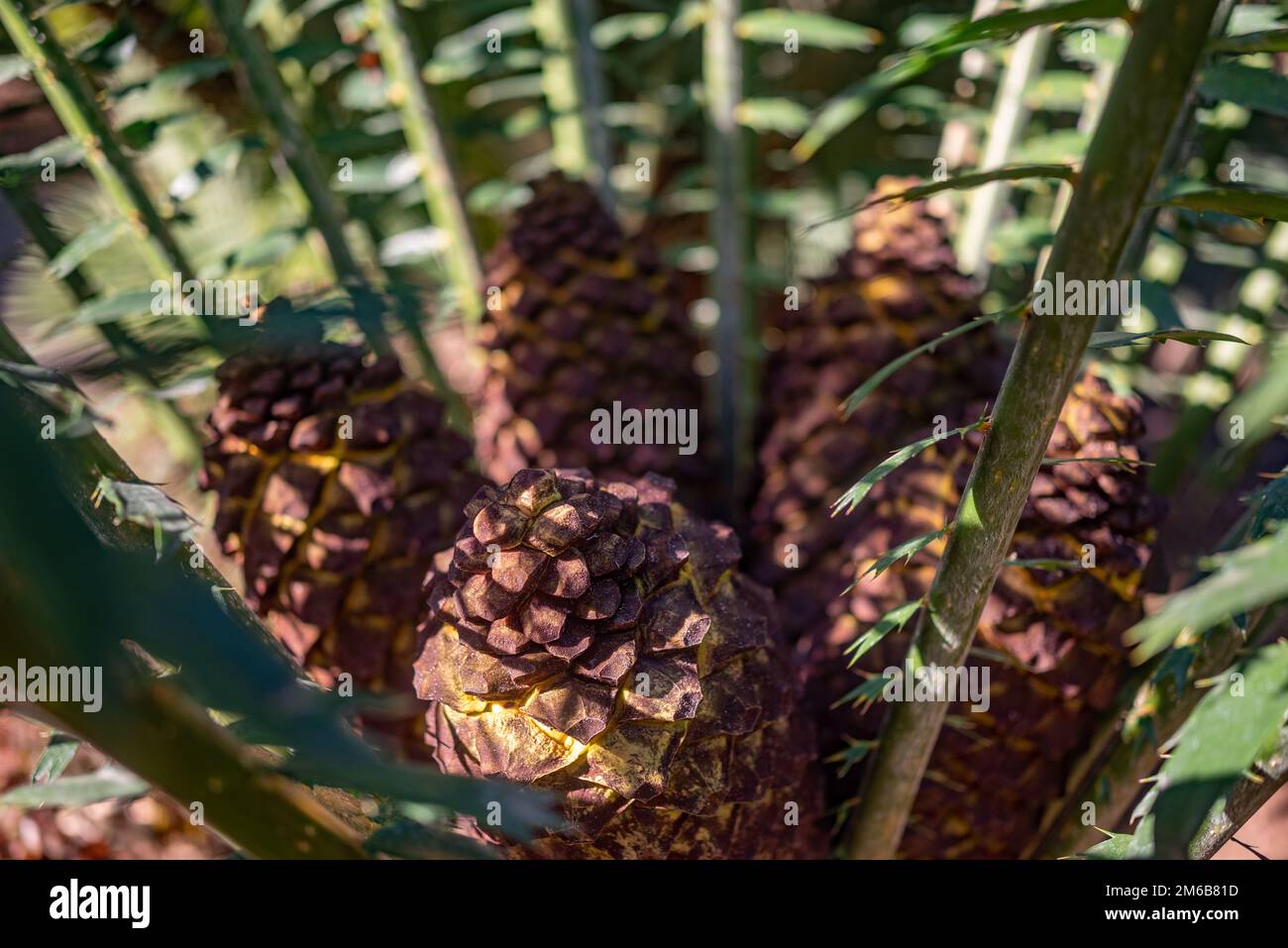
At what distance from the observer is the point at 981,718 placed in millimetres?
610

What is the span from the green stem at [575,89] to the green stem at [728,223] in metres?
0.11

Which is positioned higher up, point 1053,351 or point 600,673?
point 1053,351

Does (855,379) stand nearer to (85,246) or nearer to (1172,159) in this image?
(1172,159)

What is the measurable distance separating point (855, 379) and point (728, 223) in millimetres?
231

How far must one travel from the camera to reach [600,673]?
1.53ft

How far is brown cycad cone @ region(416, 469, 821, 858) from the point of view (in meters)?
0.47

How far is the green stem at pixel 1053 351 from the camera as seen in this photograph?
0.34m

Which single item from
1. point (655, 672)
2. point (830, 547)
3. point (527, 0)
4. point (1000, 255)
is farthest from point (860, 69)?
point (655, 672)

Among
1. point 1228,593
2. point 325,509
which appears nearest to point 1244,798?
point 1228,593

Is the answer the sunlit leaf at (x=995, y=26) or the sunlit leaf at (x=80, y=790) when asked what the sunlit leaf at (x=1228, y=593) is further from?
the sunlit leaf at (x=80, y=790)

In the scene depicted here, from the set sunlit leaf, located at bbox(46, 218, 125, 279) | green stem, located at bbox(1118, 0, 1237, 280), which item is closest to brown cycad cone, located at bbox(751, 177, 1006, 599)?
green stem, located at bbox(1118, 0, 1237, 280)

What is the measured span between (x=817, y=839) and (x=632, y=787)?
0.20 meters

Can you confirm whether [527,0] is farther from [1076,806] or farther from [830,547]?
[1076,806]

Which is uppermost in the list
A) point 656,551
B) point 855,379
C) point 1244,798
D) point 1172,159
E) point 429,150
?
point 429,150
